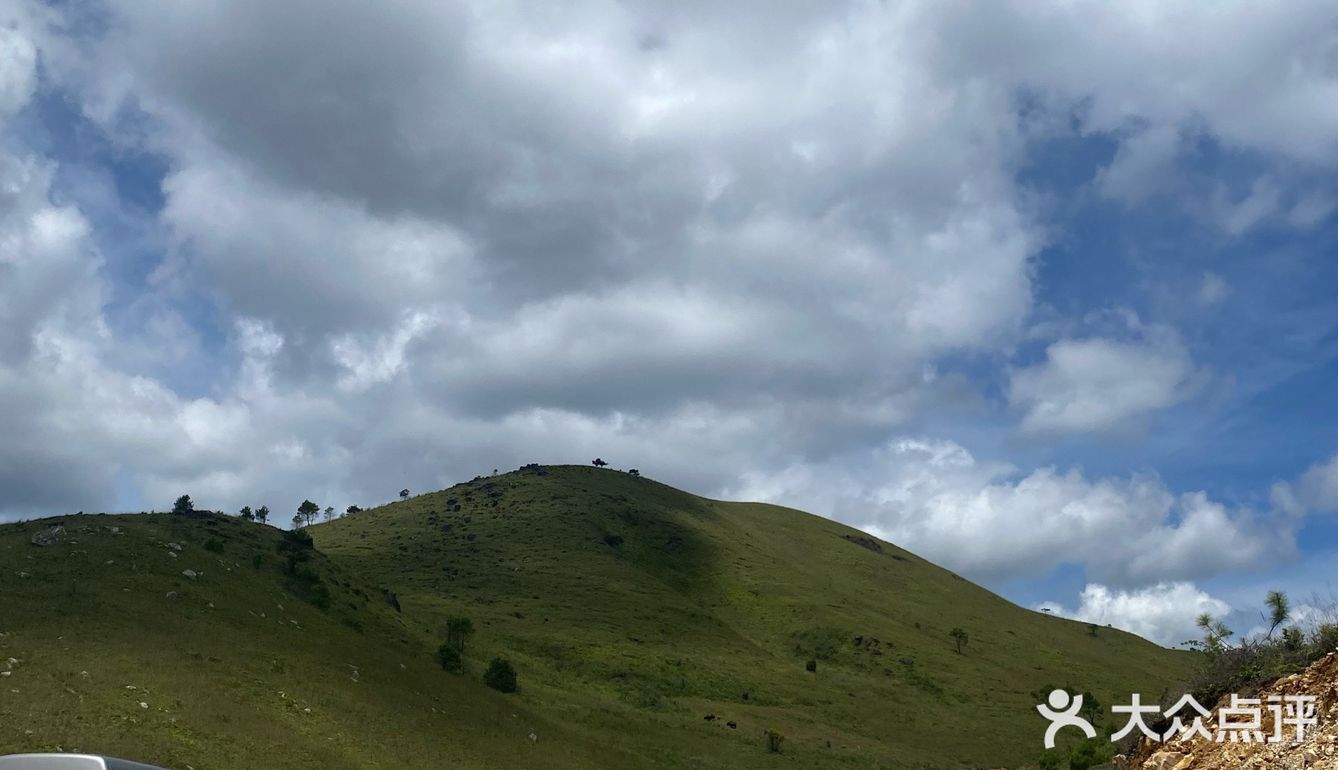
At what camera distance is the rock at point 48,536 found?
5383cm

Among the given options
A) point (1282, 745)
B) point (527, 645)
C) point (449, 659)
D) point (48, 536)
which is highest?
point (48, 536)

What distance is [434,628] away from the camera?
269ft

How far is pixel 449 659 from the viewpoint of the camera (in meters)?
66.1

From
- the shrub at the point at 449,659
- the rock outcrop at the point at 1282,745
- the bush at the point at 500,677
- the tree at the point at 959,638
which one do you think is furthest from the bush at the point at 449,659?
the tree at the point at 959,638

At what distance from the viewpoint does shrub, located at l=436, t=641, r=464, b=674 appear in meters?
65.3

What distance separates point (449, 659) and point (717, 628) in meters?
56.1

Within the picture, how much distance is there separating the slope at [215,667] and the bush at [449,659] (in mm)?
1433

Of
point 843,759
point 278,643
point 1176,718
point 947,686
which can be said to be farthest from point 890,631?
point 1176,718

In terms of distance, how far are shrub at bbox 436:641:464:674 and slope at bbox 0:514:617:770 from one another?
1433 mm

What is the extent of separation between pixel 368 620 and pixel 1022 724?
232ft

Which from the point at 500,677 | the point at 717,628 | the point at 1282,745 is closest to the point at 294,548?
the point at 500,677

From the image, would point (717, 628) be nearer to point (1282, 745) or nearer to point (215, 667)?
point (215, 667)

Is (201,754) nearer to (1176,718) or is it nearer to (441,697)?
(441,697)

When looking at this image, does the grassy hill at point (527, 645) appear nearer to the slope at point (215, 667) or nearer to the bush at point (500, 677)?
the slope at point (215, 667)
